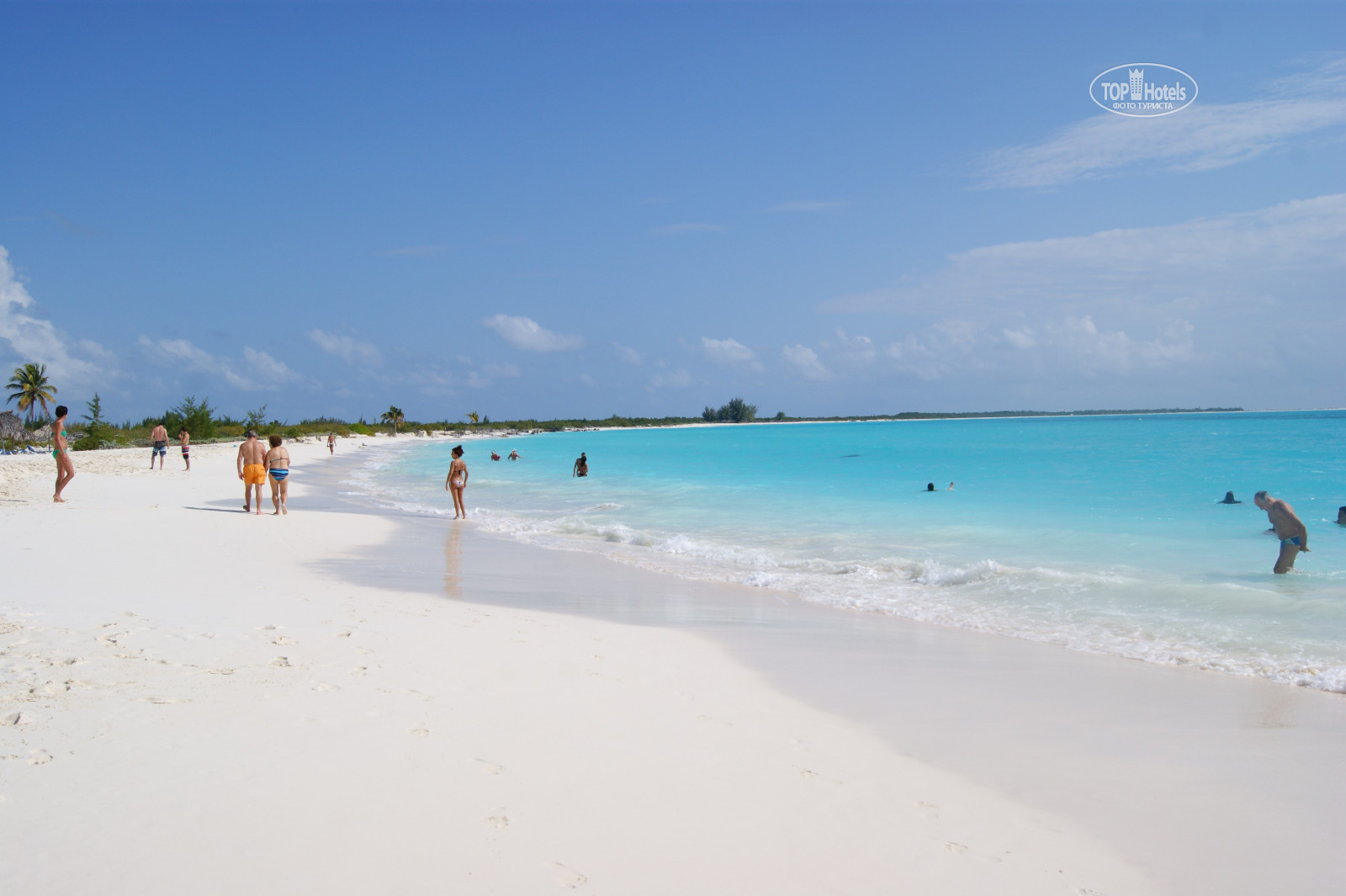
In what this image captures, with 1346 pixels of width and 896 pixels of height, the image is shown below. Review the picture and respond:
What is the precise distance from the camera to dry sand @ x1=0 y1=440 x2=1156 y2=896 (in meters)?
2.81

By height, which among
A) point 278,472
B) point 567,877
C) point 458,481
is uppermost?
point 278,472

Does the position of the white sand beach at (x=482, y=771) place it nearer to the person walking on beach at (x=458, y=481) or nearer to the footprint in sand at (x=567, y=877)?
the footprint in sand at (x=567, y=877)

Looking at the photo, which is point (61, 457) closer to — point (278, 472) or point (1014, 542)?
point (278, 472)

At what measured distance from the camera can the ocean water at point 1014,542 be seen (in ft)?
25.2

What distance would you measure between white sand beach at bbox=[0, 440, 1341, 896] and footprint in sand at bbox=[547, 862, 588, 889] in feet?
0.03

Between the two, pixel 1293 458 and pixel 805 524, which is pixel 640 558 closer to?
pixel 805 524

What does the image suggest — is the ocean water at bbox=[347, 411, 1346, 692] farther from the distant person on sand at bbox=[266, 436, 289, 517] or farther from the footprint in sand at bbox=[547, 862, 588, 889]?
the footprint in sand at bbox=[547, 862, 588, 889]

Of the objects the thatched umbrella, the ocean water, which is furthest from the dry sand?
the thatched umbrella

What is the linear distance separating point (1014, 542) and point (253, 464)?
15053 millimetres

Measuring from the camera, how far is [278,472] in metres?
14.6

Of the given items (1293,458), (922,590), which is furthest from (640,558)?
(1293,458)

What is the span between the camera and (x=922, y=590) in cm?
967

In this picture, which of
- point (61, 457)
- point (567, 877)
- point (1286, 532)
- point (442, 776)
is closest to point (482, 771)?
point (442, 776)

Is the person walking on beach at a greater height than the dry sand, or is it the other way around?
the person walking on beach
